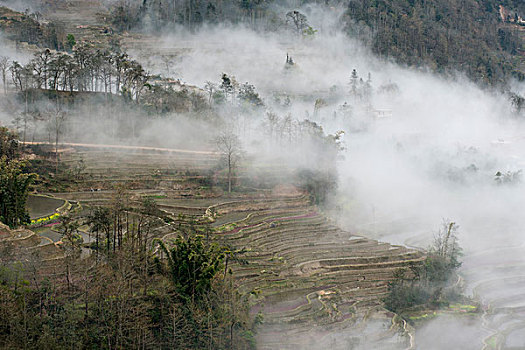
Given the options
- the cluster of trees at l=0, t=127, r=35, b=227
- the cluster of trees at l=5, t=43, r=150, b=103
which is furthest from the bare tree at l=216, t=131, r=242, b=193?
the cluster of trees at l=0, t=127, r=35, b=227

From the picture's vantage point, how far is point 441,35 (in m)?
99.0

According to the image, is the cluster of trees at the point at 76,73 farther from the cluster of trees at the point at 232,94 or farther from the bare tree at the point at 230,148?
the bare tree at the point at 230,148

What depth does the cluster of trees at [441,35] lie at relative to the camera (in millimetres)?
94188

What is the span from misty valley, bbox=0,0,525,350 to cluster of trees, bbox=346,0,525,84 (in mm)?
394

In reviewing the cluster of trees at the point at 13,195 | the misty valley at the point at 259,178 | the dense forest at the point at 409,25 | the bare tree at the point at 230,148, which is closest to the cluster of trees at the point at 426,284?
the misty valley at the point at 259,178

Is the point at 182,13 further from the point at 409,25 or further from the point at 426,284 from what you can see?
the point at 426,284

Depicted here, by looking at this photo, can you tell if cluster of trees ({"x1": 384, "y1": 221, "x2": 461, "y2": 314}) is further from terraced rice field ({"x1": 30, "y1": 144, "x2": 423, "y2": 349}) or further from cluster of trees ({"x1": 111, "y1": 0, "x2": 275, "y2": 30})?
cluster of trees ({"x1": 111, "y1": 0, "x2": 275, "y2": 30})

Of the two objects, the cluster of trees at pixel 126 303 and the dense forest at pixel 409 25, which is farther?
the dense forest at pixel 409 25

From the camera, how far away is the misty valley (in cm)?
2691

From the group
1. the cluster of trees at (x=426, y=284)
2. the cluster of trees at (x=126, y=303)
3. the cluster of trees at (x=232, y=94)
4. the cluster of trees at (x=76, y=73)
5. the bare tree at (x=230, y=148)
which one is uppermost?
the cluster of trees at (x=76, y=73)

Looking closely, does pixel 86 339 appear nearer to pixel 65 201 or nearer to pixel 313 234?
pixel 65 201

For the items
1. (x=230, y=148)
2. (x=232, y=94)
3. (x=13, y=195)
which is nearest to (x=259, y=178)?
(x=230, y=148)

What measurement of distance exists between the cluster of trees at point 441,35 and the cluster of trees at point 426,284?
5858cm

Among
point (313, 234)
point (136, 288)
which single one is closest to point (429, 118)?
point (313, 234)
